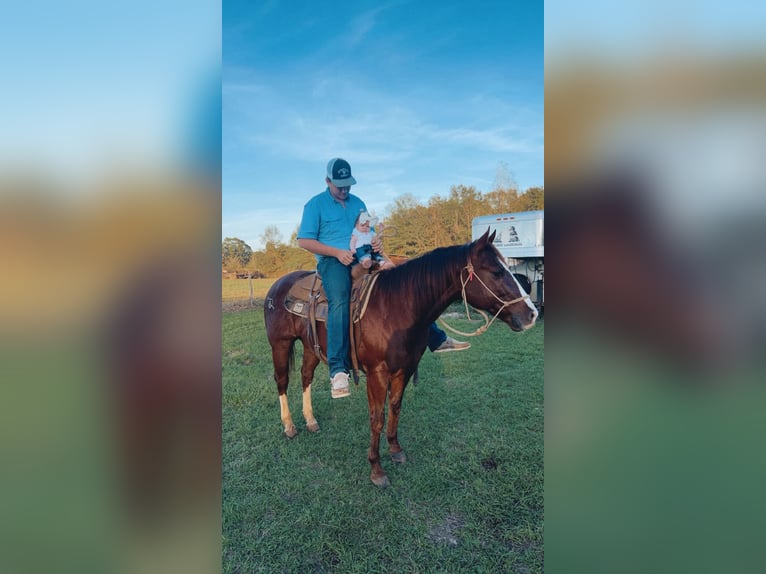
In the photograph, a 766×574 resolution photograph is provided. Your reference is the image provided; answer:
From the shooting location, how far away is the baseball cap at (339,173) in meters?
3.59

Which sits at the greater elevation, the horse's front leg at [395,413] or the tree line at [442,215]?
the tree line at [442,215]

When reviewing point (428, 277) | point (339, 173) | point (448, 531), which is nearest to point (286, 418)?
point (448, 531)

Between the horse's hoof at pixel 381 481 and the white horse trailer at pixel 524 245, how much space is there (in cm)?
1017

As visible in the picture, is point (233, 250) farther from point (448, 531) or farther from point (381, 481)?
point (448, 531)

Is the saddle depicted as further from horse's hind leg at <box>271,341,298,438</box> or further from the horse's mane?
horse's hind leg at <box>271,341,298,438</box>

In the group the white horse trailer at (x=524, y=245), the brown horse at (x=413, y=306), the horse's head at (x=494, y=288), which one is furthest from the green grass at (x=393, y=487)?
the white horse trailer at (x=524, y=245)

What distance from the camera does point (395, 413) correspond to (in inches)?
147

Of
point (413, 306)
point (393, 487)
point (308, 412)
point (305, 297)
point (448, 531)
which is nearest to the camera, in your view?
point (448, 531)

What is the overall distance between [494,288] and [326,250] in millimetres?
1686

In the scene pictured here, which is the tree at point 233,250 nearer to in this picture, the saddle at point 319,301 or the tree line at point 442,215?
the saddle at point 319,301

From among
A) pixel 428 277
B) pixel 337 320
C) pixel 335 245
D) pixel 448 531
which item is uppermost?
pixel 335 245

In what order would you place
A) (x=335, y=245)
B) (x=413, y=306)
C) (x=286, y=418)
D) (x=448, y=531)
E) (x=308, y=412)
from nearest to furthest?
(x=448, y=531), (x=413, y=306), (x=335, y=245), (x=286, y=418), (x=308, y=412)
